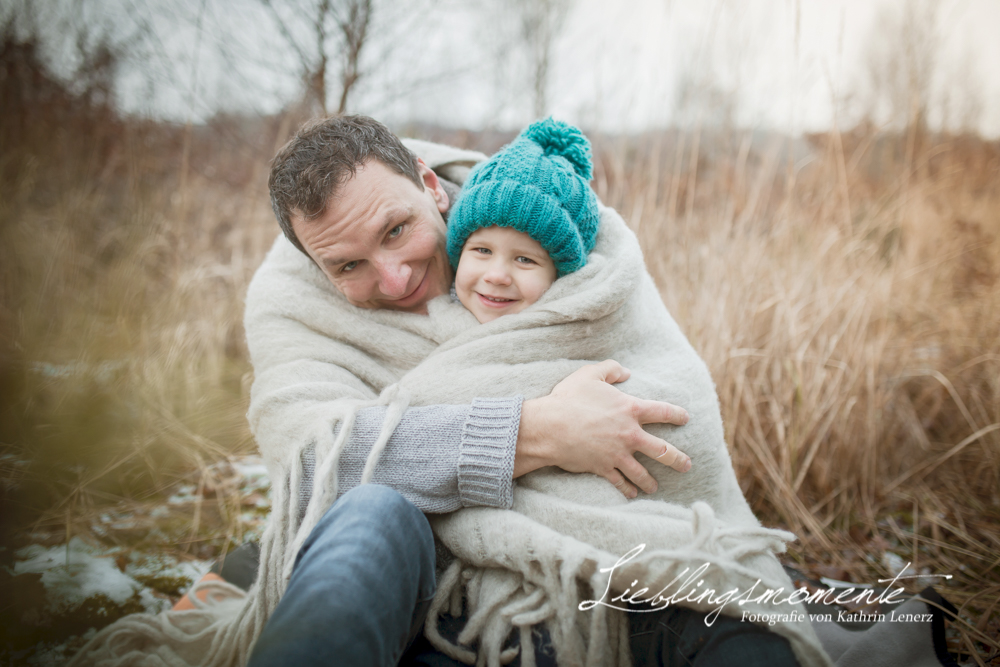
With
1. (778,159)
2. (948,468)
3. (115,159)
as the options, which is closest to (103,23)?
(115,159)

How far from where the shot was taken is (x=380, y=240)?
1532 mm

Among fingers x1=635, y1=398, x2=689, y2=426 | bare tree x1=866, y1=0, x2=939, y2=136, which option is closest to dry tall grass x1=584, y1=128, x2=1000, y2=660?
bare tree x1=866, y1=0, x2=939, y2=136

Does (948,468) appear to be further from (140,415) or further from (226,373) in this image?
(226,373)

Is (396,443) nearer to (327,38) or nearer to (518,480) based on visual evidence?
(518,480)

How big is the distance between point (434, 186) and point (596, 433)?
3.42 ft

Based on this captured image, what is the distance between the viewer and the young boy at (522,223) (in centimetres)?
142

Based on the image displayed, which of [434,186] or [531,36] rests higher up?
[531,36]

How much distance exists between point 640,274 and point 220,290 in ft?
11.0

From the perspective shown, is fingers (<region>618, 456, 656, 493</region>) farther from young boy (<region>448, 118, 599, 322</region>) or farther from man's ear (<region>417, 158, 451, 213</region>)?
man's ear (<region>417, 158, 451, 213</region>)

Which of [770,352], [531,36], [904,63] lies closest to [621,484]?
[770,352]

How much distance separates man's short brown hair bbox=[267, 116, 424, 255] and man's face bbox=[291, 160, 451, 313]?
3 centimetres

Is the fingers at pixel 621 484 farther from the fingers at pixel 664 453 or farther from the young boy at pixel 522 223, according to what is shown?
the young boy at pixel 522 223

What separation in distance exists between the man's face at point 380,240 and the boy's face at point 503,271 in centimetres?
17

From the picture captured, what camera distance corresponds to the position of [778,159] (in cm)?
265
